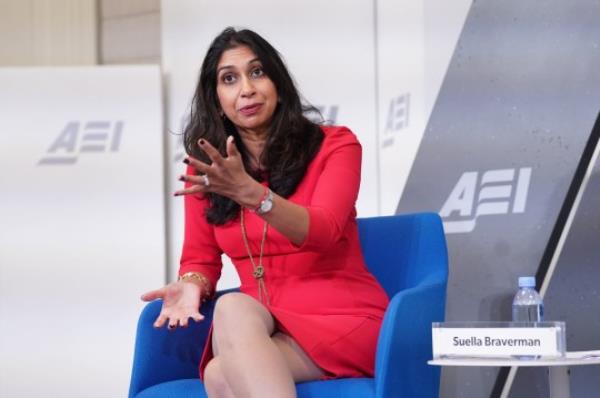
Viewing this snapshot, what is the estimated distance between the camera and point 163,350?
2572 millimetres

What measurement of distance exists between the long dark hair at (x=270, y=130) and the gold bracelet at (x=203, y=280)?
0.48 feet

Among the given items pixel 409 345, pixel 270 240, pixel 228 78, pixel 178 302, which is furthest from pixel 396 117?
pixel 409 345

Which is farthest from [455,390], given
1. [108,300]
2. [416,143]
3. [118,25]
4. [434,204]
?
[118,25]

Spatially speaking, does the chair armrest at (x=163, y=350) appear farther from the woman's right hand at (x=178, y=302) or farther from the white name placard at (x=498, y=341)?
the white name placard at (x=498, y=341)

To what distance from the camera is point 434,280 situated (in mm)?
2492

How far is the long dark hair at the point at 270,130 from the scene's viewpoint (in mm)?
2527

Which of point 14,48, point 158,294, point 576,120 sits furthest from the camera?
point 14,48

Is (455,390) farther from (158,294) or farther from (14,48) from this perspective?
(14,48)

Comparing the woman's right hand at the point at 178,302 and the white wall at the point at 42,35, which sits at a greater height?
the white wall at the point at 42,35

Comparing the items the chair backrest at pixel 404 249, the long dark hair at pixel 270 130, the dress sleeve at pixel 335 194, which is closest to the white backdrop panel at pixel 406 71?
the chair backrest at pixel 404 249

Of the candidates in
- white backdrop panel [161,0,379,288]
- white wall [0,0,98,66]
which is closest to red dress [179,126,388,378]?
white backdrop panel [161,0,379,288]

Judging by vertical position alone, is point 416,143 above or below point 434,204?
above

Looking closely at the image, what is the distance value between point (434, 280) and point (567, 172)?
3.13 ft

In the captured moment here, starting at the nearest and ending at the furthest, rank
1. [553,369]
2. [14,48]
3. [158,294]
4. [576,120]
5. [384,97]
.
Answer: [553,369] < [158,294] < [576,120] < [384,97] < [14,48]
